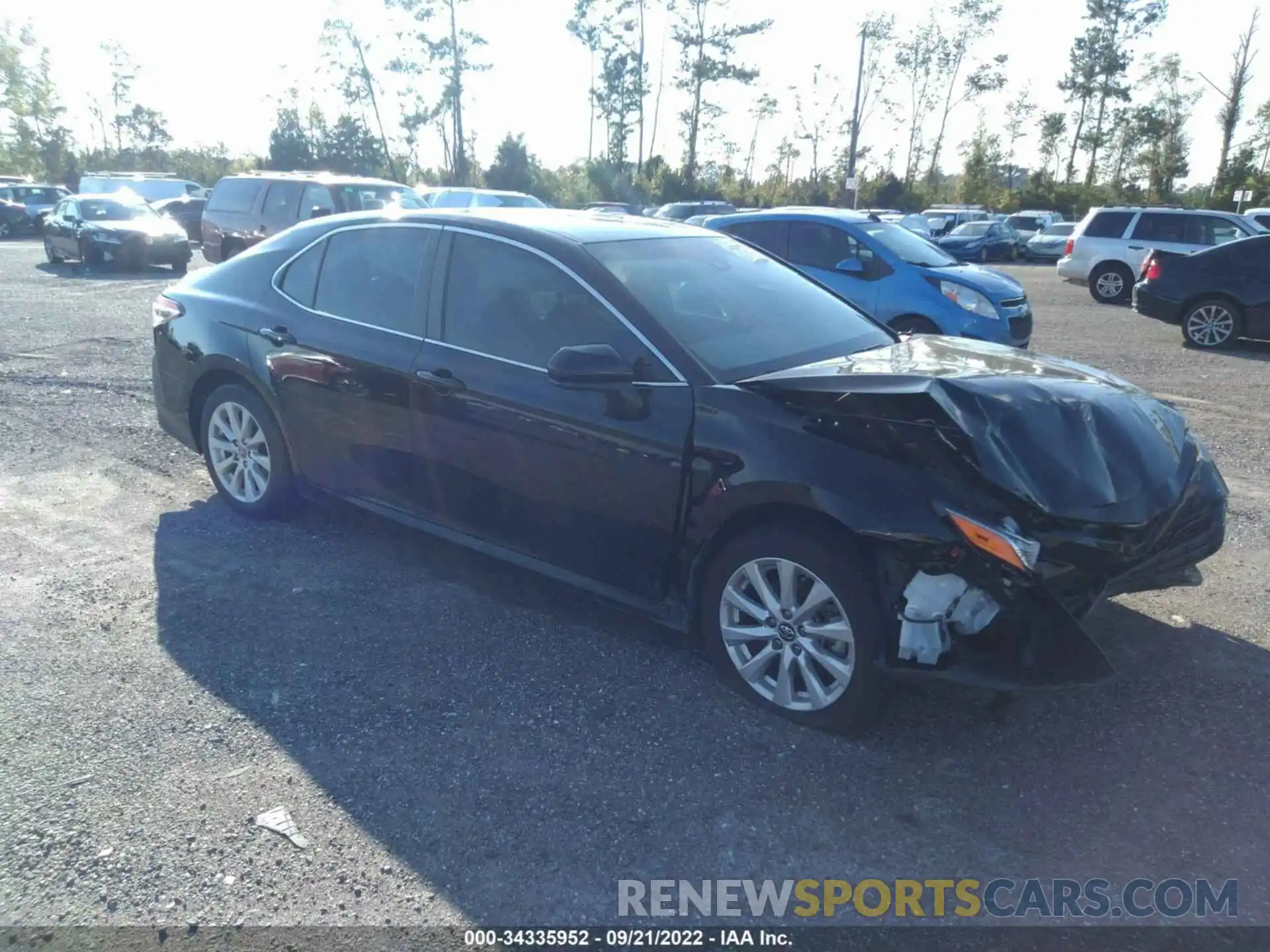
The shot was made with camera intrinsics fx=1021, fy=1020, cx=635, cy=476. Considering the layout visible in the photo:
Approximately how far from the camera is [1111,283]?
18.4 metres

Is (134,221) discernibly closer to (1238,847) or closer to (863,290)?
(863,290)

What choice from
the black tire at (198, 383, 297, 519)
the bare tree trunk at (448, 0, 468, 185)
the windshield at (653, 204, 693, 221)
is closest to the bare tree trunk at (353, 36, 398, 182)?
the bare tree trunk at (448, 0, 468, 185)

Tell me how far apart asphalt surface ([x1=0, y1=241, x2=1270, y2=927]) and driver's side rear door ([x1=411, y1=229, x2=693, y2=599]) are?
17.9 inches

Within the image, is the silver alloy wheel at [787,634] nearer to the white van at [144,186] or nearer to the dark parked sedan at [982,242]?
the dark parked sedan at [982,242]

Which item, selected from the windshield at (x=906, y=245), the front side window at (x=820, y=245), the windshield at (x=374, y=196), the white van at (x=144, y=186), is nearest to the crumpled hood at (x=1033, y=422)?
the windshield at (x=906, y=245)

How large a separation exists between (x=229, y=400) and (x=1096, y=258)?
17.0 m

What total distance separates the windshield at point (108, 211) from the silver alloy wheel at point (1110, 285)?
18.6m

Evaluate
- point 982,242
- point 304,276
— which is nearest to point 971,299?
point 304,276

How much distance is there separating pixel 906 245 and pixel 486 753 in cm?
802

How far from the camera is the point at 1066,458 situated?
3.49m

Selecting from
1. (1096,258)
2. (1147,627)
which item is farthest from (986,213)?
(1147,627)

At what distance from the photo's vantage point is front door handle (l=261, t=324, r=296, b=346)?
16.8 ft

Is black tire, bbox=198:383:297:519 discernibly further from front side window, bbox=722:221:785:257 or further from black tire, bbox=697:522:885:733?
front side window, bbox=722:221:785:257

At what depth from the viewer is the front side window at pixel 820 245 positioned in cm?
1012
